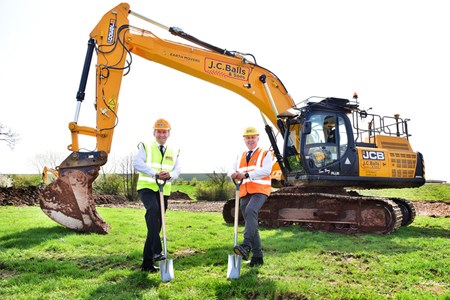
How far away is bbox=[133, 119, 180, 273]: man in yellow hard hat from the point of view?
219 inches

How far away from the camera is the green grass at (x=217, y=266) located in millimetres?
4703

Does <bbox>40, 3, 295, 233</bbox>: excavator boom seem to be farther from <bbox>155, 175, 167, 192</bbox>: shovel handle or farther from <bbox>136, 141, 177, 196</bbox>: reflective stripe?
<bbox>155, 175, 167, 192</bbox>: shovel handle

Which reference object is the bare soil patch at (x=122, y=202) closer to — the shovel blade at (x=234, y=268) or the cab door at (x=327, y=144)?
the cab door at (x=327, y=144)

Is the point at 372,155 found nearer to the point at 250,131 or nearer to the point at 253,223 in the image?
the point at 250,131

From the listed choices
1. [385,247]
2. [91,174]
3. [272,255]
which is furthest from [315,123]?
[91,174]

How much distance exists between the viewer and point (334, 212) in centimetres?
988

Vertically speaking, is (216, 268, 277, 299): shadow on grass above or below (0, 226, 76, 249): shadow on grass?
below

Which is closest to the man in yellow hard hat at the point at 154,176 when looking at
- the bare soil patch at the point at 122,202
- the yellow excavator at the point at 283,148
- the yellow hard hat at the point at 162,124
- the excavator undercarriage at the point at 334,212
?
the yellow hard hat at the point at 162,124

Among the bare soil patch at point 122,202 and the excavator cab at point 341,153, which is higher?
the excavator cab at point 341,153

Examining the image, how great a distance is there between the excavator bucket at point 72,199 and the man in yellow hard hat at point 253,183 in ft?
12.1

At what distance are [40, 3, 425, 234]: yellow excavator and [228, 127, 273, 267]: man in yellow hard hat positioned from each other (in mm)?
3666

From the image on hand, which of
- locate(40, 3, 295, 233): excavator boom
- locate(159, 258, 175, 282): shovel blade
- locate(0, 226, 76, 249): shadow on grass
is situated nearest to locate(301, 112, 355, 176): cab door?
locate(40, 3, 295, 233): excavator boom

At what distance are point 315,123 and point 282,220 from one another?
267 cm

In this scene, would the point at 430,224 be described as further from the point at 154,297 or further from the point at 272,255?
the point at 154,297
